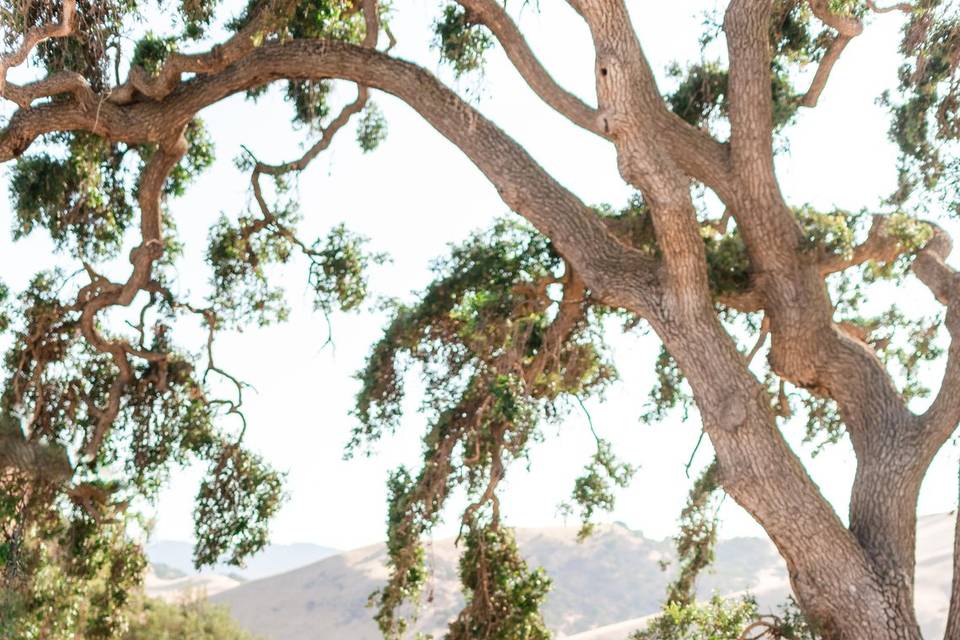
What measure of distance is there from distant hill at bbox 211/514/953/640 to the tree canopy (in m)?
44.8

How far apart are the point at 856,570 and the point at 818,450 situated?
157 inches

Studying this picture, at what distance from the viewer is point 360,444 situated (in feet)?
33.6

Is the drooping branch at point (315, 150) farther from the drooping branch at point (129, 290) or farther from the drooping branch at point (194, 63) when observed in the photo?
the drooping branch at point (194, 63)

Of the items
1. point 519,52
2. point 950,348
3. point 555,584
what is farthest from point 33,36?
point 555,584

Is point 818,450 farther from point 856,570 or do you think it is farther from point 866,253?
point 856,570

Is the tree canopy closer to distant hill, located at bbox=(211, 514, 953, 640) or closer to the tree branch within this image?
the tree branch

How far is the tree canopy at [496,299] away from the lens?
7.88m

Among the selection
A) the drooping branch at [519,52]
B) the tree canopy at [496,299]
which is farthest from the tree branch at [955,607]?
the drooping branch at [519,52]

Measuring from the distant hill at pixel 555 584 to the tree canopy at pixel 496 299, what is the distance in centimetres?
4484

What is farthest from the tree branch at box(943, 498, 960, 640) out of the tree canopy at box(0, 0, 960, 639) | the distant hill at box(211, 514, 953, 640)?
the distant hill at box(211, 514, 953, 640)

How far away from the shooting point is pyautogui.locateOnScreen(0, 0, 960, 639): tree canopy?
788cm

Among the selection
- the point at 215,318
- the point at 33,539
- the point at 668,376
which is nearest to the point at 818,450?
the point at 668,376

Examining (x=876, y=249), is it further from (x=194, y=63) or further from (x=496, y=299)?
(x=194, y=63)

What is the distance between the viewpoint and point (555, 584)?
56688 millimetres
